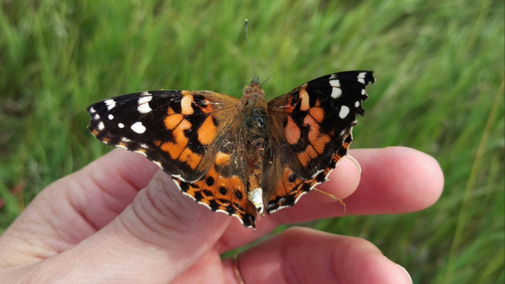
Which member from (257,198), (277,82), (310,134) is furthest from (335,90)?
(277,82)

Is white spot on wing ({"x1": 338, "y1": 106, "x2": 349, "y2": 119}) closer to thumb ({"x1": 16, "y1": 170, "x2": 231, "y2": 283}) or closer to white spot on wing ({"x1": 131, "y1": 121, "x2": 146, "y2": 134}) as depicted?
thumb ({"x1": 16, "y1": 170, "x2": 231, "y2": 283})

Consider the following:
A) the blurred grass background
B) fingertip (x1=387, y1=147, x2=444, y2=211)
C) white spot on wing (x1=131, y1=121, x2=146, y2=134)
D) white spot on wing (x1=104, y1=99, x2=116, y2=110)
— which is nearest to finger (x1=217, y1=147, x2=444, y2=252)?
fingertip (x1=387, y1=147, x2=444, y2=211)

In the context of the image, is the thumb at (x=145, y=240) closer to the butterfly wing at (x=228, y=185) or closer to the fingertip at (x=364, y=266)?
the butterfly wing at (x=228, y=185)

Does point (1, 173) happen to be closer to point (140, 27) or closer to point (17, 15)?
point (17, 15)

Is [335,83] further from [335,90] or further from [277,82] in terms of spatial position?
[277,82]

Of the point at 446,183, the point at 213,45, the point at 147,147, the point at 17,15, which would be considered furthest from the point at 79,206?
the point at 446,183

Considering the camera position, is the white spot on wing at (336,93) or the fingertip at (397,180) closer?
the white spot on wing at (336,93)

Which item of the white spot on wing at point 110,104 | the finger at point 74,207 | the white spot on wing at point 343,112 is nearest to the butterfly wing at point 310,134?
the white spot on wing at point 343,112
